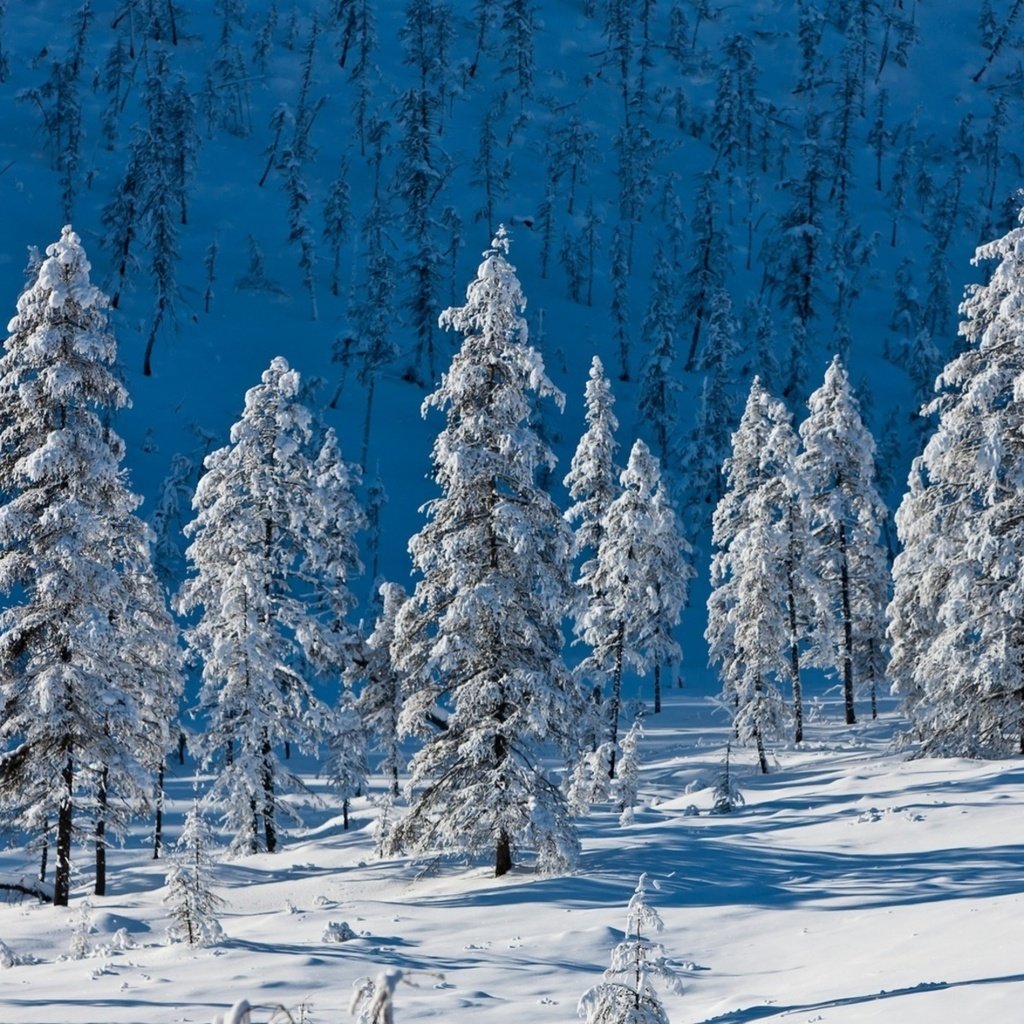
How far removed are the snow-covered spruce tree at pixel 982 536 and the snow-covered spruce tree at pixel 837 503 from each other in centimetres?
1218

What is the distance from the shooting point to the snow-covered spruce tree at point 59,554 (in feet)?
74.6

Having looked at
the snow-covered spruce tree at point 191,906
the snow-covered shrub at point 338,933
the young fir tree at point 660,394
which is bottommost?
the snow-covered shrub at point 338,933

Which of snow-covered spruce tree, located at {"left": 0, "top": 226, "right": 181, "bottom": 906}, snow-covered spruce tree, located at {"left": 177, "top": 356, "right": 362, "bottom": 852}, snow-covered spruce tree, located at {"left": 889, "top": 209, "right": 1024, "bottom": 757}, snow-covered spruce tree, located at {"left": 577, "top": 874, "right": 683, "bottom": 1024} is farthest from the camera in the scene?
snow-covered spruce tree, located at {"left": 177, "top": 356, "right": 362, "bottom": 852}

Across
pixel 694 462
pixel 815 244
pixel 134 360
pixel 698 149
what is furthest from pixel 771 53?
pixel 134 360

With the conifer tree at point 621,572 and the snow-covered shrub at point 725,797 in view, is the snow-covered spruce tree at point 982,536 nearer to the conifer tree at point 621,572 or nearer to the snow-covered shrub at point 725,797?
the snow-covered shrub at point 725,797

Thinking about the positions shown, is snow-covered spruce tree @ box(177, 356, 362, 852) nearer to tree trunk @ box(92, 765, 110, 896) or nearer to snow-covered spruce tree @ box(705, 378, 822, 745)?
tree trunk @ box(92, 765, 110, 896)

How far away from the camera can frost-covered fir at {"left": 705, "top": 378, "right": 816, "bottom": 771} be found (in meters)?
39.1

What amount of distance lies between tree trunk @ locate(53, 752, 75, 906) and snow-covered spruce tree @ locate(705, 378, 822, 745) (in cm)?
2267

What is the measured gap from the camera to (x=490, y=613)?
72.5ft

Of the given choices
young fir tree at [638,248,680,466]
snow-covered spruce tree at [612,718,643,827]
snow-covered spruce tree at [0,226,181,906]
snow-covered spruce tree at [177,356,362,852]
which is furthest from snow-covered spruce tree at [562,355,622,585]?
young fir tree at [638,248,680,466]

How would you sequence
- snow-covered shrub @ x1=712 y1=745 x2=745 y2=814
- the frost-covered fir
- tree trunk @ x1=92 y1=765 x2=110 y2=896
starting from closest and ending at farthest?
tree trunk @ x1=92 y1=765 x2=110 y2=896
snow-covered shrub @ x1=712 y1=745 x2=745 y2=814
the frost-covered fir

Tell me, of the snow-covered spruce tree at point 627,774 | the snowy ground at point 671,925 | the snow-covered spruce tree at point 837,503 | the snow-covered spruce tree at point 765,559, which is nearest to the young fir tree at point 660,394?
the snow-covered spruce tree at point 837,503

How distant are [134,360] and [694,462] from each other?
43.4m

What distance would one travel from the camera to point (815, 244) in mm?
107562
